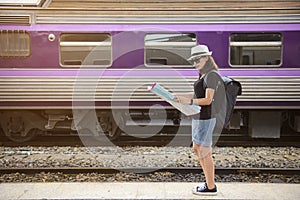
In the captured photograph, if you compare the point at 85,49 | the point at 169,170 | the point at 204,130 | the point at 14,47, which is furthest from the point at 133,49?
the point at 204,130

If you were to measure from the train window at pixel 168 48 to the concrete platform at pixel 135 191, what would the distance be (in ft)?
10.7

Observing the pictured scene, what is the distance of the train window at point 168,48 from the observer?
7953 mm

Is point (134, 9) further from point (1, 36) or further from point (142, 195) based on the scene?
point (142, 195)

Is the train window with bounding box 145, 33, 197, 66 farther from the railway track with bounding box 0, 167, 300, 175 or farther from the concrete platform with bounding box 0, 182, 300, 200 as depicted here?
the concrete platform with bounding box 0, 182, 300, 200

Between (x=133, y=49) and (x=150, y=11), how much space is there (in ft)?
2.87

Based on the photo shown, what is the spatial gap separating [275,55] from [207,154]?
417cm

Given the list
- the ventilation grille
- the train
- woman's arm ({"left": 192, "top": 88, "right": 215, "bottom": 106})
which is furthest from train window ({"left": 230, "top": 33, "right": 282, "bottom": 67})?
the ventilation grille

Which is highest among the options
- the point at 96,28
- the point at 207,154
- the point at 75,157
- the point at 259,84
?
the point at 96,28

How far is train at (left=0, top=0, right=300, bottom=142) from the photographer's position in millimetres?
7926

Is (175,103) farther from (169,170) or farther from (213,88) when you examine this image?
(169,170)

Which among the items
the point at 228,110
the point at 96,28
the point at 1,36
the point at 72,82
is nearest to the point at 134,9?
the point at 96,28

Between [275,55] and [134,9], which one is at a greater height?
[134,9]

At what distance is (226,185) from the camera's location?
5441 mm

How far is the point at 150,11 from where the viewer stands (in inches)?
312
